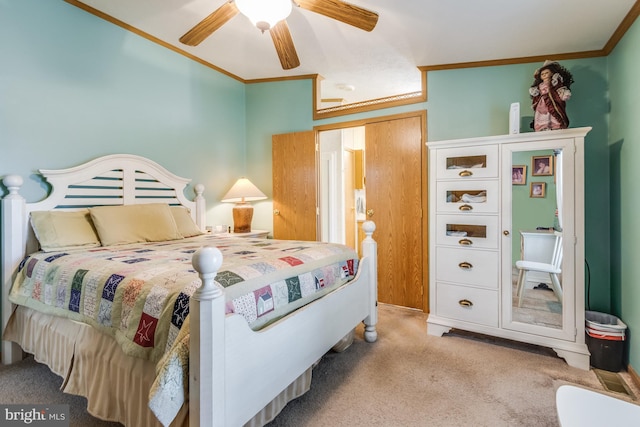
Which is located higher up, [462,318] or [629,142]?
[629,142]

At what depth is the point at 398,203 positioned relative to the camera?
3.25 meters

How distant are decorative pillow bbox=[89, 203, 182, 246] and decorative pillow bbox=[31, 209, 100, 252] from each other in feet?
0.21

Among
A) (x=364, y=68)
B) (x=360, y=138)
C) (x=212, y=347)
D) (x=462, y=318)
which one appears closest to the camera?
(x=212, y=347)

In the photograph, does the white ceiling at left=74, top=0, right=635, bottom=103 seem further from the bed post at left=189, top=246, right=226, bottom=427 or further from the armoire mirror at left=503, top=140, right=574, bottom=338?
the bed post at left=189, top=246, right=226, bottom=427

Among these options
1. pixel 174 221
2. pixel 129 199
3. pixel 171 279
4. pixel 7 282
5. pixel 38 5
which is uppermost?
pixel 38 5

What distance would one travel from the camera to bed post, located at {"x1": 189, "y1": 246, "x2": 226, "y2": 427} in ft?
3.29

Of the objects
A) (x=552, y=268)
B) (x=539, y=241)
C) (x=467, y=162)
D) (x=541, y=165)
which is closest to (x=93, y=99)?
(x=467, y=162)

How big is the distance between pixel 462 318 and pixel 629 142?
1622 mm

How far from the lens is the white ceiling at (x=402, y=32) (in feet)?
6.91

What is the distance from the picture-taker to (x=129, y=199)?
9.15 ft

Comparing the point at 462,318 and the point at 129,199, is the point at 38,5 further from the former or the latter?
the point at 462,318

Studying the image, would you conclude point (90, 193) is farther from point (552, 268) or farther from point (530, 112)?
point (530, 112)

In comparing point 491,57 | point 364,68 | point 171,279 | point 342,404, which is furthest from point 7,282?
point 491,57

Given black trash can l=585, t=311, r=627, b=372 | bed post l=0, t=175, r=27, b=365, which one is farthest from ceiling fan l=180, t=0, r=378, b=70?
black trash can l=585, t=311, r=627, b=372
